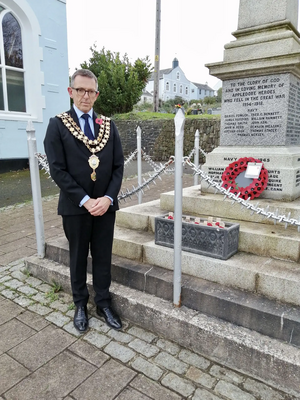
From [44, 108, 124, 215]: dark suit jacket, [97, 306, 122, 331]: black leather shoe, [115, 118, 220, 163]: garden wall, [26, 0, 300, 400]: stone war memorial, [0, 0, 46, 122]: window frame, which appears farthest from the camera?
[115, 118, 220, 163]: garden wall

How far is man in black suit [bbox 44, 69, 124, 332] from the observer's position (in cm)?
234

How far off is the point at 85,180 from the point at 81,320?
46.3 inches

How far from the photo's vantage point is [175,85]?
6431 centimetres

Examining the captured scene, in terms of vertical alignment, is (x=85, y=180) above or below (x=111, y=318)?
above

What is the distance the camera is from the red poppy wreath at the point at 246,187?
345 cm

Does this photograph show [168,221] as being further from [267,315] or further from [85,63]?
[85,63]

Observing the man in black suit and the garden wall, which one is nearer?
the man in black suit

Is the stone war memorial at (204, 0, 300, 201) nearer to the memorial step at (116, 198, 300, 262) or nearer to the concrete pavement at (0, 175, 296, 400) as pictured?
the memorial step at (116, 198, 300, 262)

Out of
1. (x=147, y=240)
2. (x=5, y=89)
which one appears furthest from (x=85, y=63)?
(x=147, y=240)

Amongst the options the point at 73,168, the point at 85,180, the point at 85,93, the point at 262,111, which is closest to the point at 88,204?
the point at 85,180

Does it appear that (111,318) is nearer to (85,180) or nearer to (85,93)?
(85,180)

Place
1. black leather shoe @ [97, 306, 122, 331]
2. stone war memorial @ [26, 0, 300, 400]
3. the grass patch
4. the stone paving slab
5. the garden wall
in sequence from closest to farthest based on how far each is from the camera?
the stone paving slab → stone war memorial @ [26, 0, 300, 400] → black leather shoe @ [97, 306, 122, 331] → the grass patch → the garden wall

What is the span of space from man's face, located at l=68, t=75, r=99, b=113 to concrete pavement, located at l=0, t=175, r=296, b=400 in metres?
1.81

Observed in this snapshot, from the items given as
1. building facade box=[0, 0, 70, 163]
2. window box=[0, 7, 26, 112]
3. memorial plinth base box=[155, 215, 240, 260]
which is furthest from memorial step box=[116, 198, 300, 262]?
window box=[0, 7, 26, 112]
